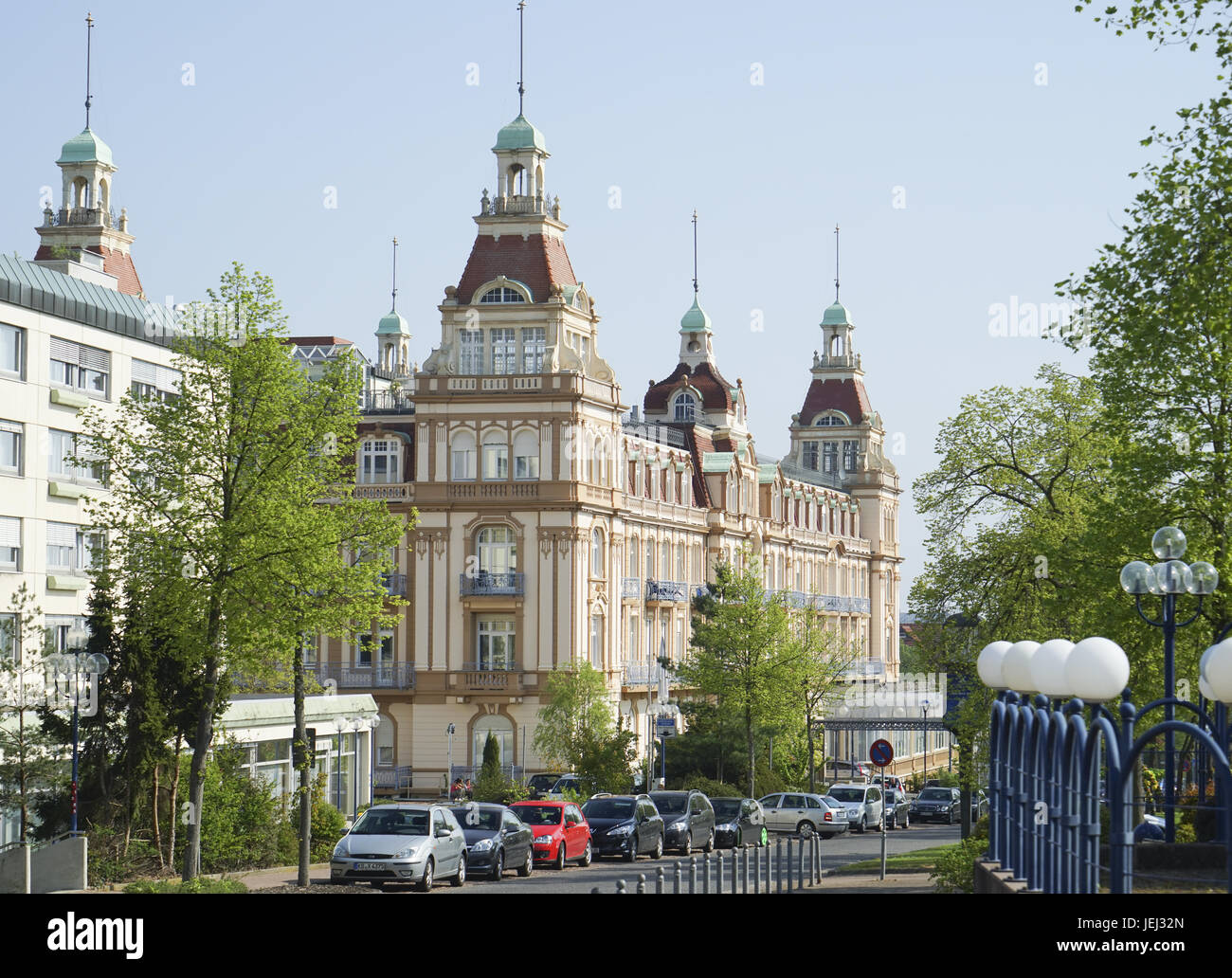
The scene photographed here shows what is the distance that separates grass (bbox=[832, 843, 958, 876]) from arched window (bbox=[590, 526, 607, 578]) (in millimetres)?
28220

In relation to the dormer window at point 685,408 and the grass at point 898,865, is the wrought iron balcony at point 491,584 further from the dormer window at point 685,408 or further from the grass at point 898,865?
the grass at point 898,865

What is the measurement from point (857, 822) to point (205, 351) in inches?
1390

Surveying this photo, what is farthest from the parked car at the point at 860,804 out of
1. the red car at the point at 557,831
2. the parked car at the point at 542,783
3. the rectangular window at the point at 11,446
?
the rectangular window at the point at 11,446

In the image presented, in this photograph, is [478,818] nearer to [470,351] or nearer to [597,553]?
[470,351]

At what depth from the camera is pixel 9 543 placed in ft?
164

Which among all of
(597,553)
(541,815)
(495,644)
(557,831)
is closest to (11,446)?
(541,815)

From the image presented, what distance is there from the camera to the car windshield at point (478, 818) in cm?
3812

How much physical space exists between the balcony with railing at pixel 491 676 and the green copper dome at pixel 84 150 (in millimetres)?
33884

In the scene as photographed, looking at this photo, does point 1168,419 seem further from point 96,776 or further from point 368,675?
point 368,675

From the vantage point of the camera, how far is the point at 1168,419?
32500 mm

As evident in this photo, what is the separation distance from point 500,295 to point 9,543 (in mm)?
26925

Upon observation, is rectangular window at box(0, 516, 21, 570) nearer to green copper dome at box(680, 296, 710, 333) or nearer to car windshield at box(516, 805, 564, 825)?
car windshield at box(516, 805, 564, 825)

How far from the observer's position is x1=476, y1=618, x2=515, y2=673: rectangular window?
72750 mm

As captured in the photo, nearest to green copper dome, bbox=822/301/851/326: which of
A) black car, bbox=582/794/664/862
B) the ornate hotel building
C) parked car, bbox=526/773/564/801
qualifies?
the ornate hotel building
